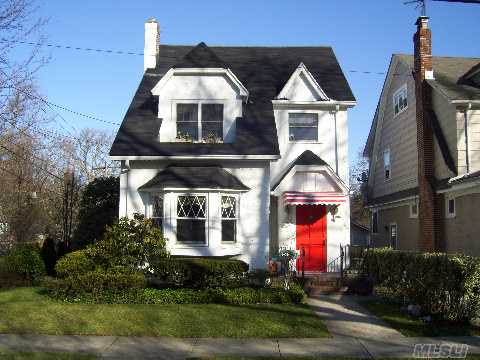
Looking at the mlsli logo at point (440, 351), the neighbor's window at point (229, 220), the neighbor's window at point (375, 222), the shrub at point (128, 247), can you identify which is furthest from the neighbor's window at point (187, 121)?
the neighbor's window at point (375, 222)

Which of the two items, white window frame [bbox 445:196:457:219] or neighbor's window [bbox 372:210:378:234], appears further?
neighbor's window [bbox 372:210:378:234]

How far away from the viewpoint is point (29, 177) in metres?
29.8

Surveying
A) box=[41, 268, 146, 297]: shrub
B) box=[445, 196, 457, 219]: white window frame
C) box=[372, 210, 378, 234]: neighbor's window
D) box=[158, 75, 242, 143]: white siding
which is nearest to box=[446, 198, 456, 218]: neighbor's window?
box=[445, 196, 457, 219]: white window frame

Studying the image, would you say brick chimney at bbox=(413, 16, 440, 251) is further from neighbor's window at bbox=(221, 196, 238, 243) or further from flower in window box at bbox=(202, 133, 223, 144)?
flower in window box at bbox=(202, 133, 223, 144)

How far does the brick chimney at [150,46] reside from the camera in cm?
2095

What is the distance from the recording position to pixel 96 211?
21219 millimetres

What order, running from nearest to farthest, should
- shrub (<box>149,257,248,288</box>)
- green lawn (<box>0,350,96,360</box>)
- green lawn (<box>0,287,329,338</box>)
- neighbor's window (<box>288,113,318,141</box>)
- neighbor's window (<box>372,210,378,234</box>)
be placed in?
1. green lawn (<box>0,350,96,360</box>)
2. green lawn (<box>0,287,329,338</box>)
3. shrub (<box>149,257,248,288</box>)
4. neighbor's window (<box>288,113,318,141</box>)
5. neighbor's window (<box>372,210,378,234</box>)

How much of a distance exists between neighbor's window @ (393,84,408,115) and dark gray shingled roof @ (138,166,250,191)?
9.85m

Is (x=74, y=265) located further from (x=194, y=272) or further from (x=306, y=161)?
(x=306, y=161)

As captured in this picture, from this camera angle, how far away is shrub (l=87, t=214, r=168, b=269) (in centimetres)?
1413

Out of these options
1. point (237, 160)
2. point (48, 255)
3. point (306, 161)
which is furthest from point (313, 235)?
point (48, 255)

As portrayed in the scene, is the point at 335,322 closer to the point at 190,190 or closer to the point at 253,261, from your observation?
the point at 253,261

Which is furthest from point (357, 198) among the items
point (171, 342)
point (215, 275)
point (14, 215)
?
point (171, 342)

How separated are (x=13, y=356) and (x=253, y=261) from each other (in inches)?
358
